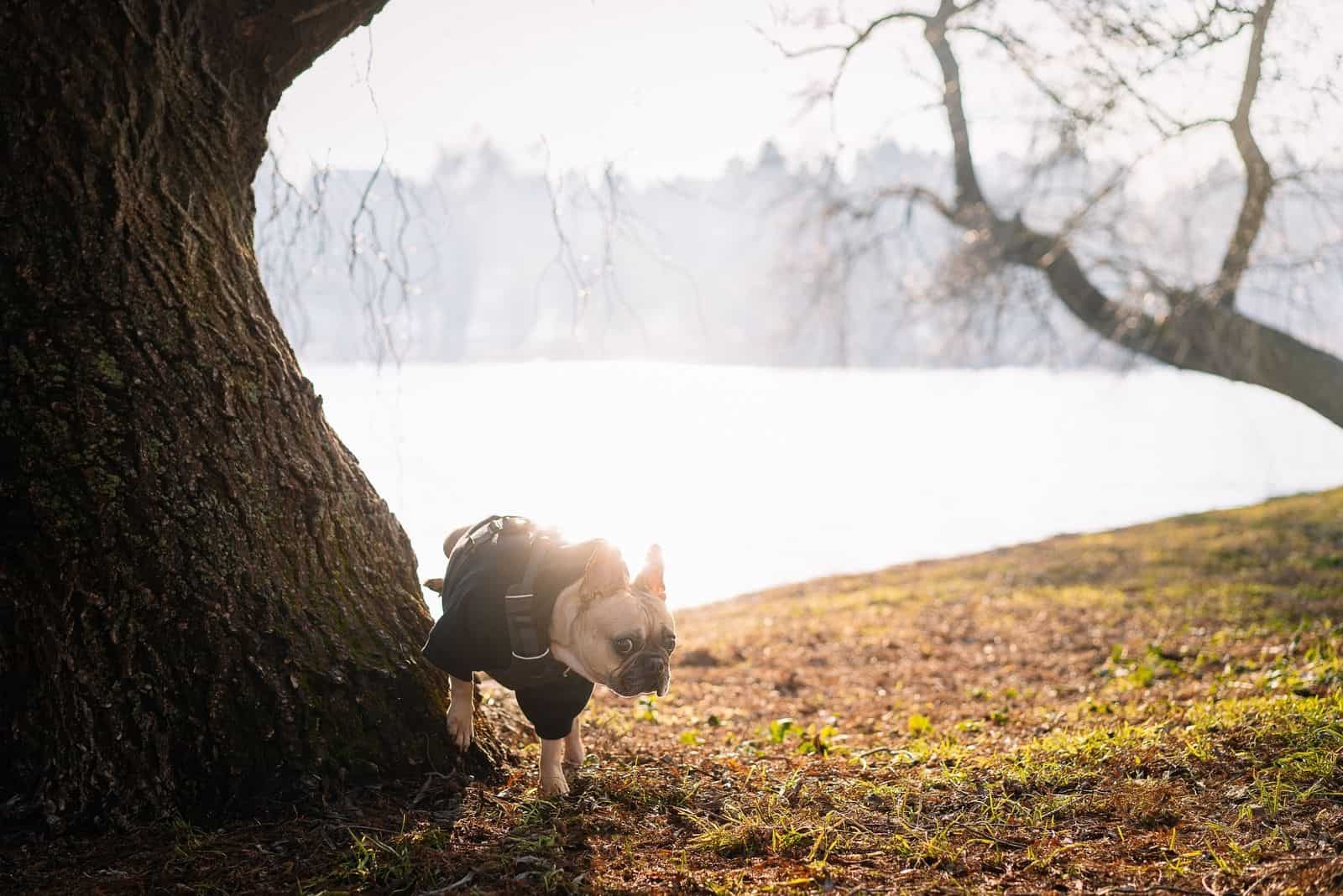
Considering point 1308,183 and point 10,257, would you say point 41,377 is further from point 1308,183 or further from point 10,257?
point 1308,183

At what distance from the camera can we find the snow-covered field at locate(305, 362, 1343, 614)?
13250 millimetres

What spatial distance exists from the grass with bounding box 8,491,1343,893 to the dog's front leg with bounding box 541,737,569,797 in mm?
47

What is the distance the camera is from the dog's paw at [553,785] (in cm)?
333

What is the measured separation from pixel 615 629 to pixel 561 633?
0.22m

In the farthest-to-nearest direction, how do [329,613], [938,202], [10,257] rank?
1. [938,202]
2. [329,613]
3. [10,257]

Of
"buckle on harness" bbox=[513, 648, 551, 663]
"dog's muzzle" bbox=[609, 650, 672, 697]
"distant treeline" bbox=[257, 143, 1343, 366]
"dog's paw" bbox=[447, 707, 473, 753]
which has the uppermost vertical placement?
"distant treeline" bbox=[257, 143, 1343, 366]

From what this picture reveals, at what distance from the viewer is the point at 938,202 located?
36.0 ft

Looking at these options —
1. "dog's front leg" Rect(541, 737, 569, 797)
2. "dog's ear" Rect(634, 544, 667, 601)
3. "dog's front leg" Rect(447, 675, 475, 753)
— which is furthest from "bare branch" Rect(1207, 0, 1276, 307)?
"dog's front leg" Rect(447, 675, 475, 753)

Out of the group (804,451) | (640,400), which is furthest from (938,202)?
(640,400)

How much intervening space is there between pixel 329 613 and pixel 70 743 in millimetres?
828

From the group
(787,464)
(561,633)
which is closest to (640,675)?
(561,633)

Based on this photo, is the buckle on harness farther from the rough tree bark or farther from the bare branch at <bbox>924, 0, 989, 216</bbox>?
the bare branch at <bbox>924, 0, 989, 216</bbox>

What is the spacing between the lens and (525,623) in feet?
10.0

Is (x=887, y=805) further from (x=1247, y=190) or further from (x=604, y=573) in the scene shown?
(x=1247, y=190)
